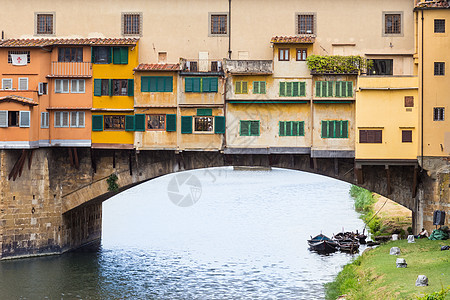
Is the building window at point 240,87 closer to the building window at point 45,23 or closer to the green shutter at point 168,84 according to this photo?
the green shutter at point 168,84

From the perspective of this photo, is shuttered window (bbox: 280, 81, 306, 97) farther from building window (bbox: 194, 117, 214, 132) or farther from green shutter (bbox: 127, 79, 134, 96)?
green shutter (bbox: 127, 79, 134, 96)

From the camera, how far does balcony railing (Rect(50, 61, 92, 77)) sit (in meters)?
34.4

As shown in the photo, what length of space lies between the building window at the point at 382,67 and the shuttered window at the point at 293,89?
352 centimetres

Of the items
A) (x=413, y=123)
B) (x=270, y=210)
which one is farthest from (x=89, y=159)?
(x=270, y=210)

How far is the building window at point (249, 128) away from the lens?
3397cm

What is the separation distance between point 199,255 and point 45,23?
608 inches

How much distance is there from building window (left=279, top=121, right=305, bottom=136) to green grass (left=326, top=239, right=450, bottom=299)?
7.00 meters

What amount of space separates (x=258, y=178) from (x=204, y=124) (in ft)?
173

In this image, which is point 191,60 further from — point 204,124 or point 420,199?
point 420,199

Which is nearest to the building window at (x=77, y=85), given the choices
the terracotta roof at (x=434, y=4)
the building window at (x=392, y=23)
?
the building window at (x=392, y=23)

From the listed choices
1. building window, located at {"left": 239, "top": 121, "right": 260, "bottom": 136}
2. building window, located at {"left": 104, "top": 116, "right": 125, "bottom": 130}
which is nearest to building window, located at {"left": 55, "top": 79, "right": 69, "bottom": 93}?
building window, located at {"left": 104, "top": 116, "right": 125, "bottom": 130}

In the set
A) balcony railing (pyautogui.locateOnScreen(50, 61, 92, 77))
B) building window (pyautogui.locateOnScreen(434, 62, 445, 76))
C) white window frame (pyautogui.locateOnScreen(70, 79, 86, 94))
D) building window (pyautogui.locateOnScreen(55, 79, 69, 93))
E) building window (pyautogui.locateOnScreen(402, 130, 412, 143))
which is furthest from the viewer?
building window (pyautogui.locateOnScreen(55, 79, 69, 93))

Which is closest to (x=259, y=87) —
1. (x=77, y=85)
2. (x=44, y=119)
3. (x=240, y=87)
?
(x=240, y=87)

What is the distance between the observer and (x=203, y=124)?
34.2m
